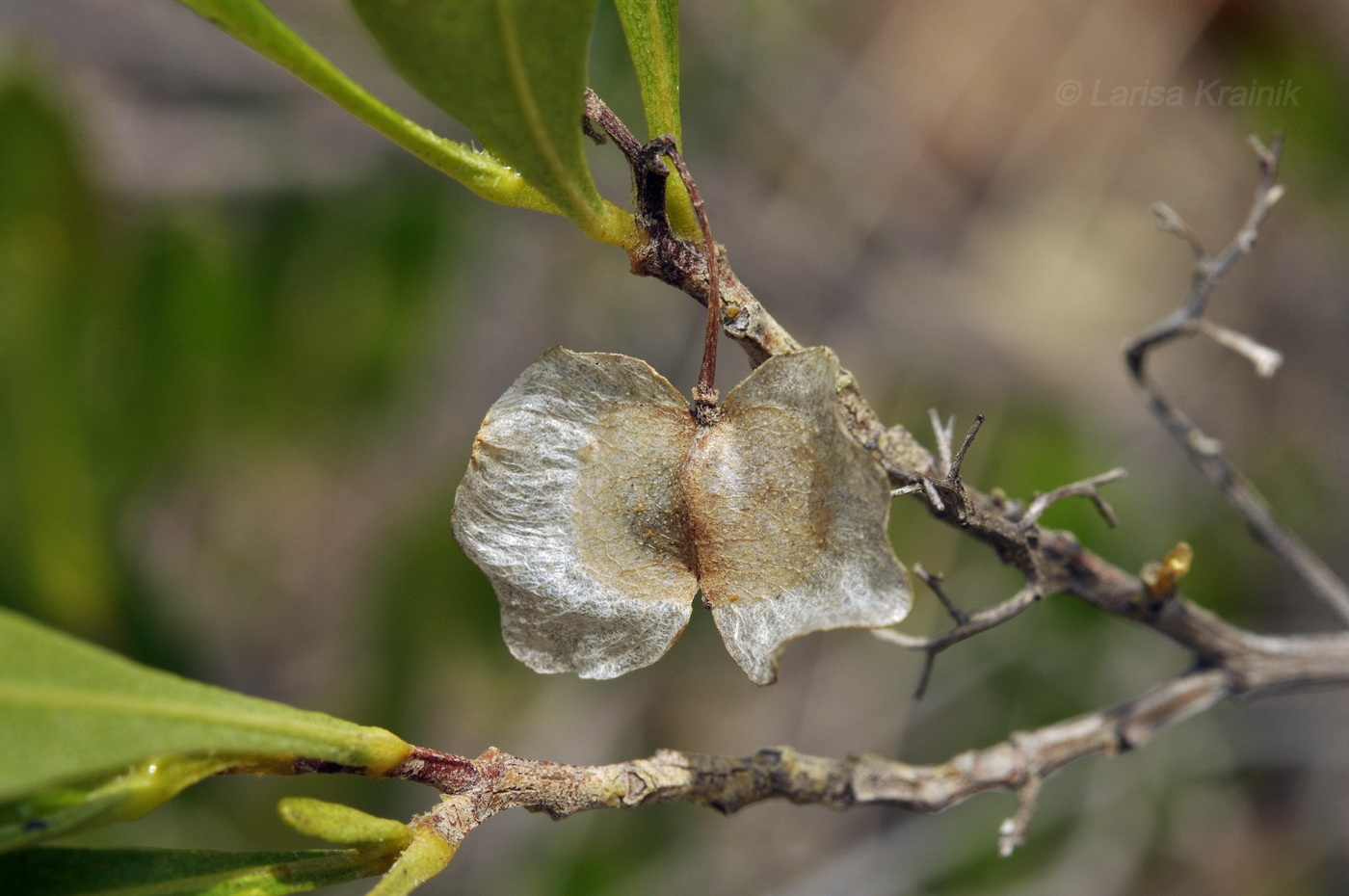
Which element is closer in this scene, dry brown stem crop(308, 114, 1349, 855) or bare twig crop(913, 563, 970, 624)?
dry brown stem crop(308, 114, 1349, 855)

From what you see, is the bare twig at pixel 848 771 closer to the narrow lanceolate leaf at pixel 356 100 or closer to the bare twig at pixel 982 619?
the bare twig at pixel 982 619

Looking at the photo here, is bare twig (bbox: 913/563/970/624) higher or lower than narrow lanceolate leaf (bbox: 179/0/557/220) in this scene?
lower

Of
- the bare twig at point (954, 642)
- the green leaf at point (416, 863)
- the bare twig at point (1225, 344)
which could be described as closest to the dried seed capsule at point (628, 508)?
the bare twig at point (954, 642)

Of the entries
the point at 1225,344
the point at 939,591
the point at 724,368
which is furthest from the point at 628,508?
the point at 724,368

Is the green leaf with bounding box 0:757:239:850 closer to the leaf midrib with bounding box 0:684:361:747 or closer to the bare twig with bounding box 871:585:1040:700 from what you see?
the leaf midrib with bounding box 0:684:361:747

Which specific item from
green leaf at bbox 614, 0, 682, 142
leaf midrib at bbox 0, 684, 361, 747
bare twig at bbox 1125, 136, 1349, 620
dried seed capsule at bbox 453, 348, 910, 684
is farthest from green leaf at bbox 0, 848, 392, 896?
bare twig at bbox 1125, 136, 1349, 620

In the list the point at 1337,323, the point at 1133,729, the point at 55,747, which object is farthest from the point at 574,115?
the point at 1337,323
